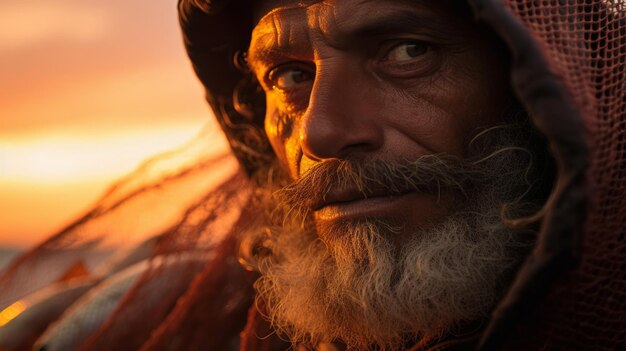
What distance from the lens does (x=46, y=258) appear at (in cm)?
Result: 240

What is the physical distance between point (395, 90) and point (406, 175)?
0.22 metres

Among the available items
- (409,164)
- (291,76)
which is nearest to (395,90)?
(409,164)

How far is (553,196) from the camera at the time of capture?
1165 millimetres

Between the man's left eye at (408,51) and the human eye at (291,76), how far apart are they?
270 millimetres

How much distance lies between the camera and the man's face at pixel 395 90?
152 cm

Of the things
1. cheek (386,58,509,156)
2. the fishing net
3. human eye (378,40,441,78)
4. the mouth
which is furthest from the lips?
the fishing net

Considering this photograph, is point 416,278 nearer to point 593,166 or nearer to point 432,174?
point 432,174

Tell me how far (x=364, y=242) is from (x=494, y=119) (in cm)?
43

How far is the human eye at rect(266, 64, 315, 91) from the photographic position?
5.80ft

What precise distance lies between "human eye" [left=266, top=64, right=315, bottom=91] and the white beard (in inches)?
17.4

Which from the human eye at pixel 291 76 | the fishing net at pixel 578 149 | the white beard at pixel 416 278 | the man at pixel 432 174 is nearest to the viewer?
the fishing net at pixel 578 149

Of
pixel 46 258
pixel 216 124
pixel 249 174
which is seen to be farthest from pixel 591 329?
pixel 46 258

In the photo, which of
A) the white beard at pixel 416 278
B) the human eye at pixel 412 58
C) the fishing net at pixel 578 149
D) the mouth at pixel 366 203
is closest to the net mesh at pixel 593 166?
the fishing net at pixel 578 149

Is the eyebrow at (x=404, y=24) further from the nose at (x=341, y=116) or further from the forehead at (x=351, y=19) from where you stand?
the nose at (x=341, y=116)
